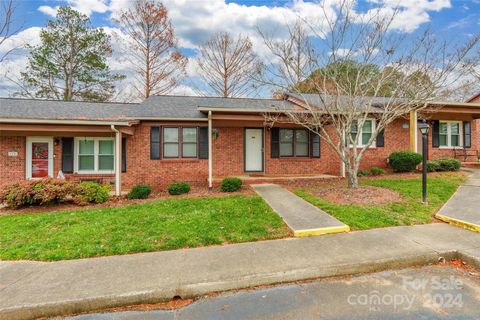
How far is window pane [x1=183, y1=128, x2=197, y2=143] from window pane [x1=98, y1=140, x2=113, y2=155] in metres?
3.29

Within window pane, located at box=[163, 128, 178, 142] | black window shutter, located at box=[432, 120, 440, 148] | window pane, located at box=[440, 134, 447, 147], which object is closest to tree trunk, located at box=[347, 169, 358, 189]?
window pane, located at box=[163, 128, 178, 142]

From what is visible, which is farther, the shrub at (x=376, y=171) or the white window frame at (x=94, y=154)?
the shrub at (x=376, y=171)

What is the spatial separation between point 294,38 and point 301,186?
523 cm

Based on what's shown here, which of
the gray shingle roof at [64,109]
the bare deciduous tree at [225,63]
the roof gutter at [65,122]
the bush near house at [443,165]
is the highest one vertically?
the bare deciduous tree at [225,63]

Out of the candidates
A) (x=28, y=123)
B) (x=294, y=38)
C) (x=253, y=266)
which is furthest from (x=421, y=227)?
(x=28, y=123)

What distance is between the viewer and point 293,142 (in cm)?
1207

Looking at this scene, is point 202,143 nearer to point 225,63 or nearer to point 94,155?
point 94,155

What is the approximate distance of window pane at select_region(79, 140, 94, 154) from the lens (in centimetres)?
1099

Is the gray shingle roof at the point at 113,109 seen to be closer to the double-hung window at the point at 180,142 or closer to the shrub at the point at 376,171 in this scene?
the double-hung window at the point at 180,142

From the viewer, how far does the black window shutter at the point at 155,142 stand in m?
10.9

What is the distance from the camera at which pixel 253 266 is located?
3760 mm

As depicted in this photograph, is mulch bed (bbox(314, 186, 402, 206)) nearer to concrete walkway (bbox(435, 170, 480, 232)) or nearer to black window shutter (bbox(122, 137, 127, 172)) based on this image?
concrete walkway (bbox(435, 170, 480, 232))

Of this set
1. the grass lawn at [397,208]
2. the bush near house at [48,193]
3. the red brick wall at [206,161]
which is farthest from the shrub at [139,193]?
the grass lawn at [397,208]

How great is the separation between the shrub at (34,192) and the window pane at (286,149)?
8.53 meters
